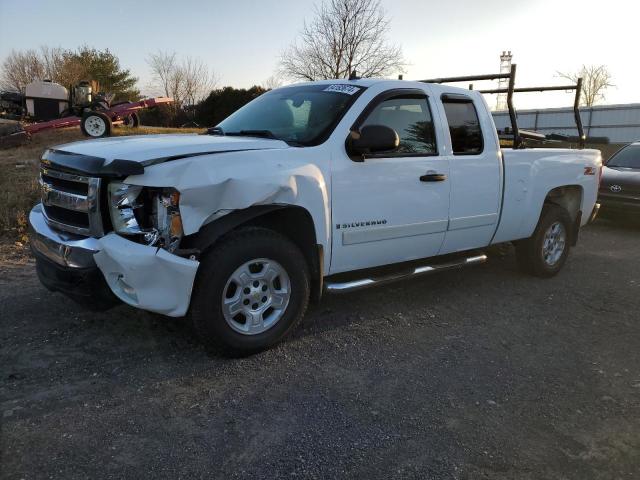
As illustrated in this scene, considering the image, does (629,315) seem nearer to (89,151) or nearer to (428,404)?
(428,404)

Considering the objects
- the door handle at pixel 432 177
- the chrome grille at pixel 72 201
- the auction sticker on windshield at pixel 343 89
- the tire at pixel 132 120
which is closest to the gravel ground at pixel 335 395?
the chrome grille at pixel 72 201

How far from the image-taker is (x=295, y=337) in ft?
13.4

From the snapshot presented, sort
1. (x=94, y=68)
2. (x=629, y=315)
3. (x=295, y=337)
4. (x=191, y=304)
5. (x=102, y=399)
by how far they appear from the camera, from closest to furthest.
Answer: (x=102, y=399) < (x=191, y=304) < (x=295, y=337) < (x=629, y=315) < (x=94, y=68)

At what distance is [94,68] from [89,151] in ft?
132

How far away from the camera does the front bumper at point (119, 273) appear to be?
10.3 ft

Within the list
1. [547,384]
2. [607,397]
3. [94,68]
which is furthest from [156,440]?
[94,68]

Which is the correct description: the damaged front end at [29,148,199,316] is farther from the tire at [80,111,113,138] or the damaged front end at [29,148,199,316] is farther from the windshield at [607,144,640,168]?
the tire at [80,111,113,138]

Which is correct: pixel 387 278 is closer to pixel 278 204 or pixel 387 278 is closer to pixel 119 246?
pixel 278 204

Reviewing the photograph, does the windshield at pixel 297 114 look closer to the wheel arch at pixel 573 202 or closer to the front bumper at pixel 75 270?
the front bumper at pixel 75 270

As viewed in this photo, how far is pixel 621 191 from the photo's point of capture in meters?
9.49

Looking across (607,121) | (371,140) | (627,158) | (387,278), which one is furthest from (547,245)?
(607,121)

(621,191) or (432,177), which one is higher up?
(432,177)

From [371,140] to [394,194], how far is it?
543mm

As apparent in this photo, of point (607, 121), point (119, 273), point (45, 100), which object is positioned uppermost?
point (45, 100)
